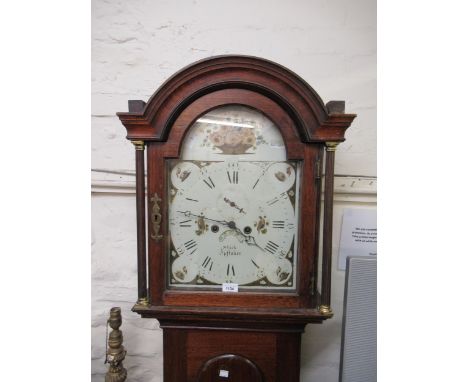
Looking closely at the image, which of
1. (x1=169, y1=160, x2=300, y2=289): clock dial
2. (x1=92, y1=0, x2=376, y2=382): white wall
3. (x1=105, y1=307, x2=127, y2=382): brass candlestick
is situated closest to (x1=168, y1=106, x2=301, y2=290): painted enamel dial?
(x1=169, y1=160, x2=300, y2=289): clock dial

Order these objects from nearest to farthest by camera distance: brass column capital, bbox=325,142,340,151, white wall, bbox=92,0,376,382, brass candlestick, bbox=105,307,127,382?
brass column capital, bbox=325,142,340,151, brass candlestick, bbox=105,307,127,382, white wall, bbox=92,0,376,382

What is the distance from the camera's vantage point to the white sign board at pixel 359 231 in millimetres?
1033

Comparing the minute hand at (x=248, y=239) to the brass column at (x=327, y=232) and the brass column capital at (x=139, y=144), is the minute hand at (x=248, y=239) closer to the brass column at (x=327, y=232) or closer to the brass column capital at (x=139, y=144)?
the brass column at (x=327, y=232)

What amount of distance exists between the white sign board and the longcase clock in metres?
0.36

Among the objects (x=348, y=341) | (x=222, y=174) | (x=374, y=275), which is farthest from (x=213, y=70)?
(x=348, y=341)

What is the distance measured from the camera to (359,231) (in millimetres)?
1039

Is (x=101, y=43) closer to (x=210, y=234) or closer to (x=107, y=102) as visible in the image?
(x=107, y=102)

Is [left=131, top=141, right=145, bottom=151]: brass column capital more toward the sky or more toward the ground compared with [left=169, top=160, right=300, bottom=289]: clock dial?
more toward the sky

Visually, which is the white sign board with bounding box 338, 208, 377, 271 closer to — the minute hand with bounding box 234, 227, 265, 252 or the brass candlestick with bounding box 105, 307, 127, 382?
the minute hand with bounding box 234, 227, 265, 252

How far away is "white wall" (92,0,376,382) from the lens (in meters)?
1.02

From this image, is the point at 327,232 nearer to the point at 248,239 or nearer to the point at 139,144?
the point at 248,239

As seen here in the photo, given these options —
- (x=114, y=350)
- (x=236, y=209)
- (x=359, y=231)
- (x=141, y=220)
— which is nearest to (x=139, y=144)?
(x=141, y=220)

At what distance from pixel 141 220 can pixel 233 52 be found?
69 centimetres

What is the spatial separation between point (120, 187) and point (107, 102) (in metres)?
0.31
